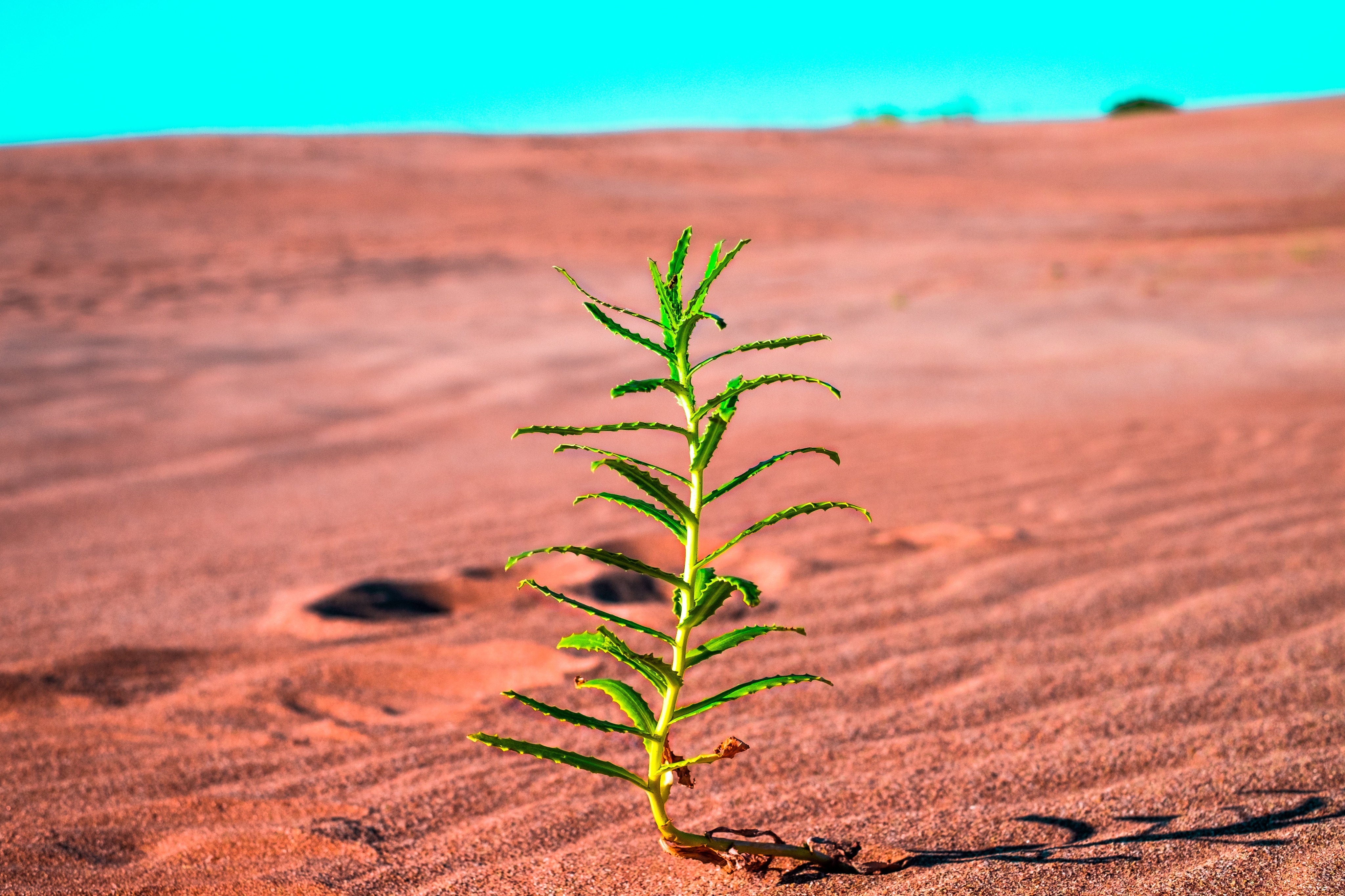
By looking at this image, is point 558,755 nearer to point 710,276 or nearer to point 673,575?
point 673,575

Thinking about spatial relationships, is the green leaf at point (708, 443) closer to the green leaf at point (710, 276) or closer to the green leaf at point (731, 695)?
the green leaf at point (710, 276)

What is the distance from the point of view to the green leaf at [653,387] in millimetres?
1086

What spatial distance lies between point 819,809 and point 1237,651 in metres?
1.23

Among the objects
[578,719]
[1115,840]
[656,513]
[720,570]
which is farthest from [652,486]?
[720,570]

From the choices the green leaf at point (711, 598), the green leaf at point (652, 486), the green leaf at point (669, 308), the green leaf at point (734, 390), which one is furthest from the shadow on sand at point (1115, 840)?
the green leaf at point (669, 308)

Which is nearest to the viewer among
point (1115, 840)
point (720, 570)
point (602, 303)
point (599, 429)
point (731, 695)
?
point (602, 303)

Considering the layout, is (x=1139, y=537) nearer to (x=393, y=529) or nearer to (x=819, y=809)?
(x=819, y=809)

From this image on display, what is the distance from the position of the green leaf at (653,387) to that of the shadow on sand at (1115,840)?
2.28 ft

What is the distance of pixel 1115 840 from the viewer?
5.05ft

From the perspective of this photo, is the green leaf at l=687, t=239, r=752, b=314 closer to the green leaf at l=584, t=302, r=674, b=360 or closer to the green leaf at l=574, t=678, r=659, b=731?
the green leaf at l=584, t=302, r=674, b=360

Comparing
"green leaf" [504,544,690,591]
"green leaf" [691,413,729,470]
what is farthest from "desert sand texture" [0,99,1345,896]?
"green leaf" [691,413,729,470]

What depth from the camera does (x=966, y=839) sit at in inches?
61.8

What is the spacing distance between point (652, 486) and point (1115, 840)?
0.93 m

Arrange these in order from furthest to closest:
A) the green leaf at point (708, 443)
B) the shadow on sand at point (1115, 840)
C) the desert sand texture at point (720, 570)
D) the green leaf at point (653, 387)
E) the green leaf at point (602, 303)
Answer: the desert sand texture at point (720, 570) → the shadow on sand at point (1115, 840) → the green leaf at point (708, 443) → the green leaf at point (653, 387) → the green leaf at point (602, 303)
